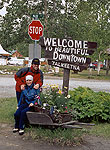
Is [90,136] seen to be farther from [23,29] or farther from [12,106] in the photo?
[23,29]

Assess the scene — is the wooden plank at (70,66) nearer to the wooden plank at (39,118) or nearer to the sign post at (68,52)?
the sign post at (68,52)

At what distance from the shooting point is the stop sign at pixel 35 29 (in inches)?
344

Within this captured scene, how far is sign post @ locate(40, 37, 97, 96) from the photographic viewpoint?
6676 millimetres

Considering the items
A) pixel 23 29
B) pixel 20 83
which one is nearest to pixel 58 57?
pixel 20 83

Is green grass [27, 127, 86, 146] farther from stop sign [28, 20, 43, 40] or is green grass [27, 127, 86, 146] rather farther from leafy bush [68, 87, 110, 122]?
stop sign [28, 20, 43, 40]

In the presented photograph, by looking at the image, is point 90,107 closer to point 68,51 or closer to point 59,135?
point 68,51

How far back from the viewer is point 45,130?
532 cm

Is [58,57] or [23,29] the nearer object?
[58,57]

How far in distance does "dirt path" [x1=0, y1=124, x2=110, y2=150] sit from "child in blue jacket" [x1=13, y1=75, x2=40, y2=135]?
208 mm

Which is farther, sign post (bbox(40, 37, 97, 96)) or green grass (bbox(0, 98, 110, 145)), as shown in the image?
sign post (bbox(40, 37, 97, 96))

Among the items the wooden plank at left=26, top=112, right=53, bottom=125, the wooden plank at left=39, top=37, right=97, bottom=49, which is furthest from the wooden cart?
the wooden plank at left=39, top=37, right=97, bottom=49

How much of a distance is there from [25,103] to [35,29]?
379cm

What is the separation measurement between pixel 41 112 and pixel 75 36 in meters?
20.9

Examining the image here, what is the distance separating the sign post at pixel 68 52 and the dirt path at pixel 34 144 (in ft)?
5.98
